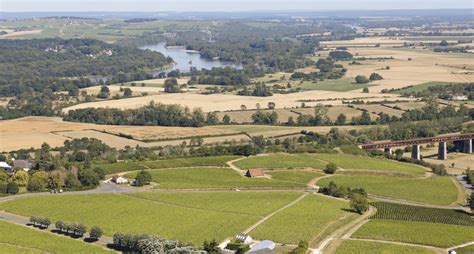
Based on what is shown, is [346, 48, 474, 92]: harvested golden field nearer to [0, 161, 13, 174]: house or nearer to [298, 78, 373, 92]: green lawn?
[298, 78, 373, 92]: green lawn

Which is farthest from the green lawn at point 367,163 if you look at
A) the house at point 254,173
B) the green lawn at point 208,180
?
the green lawn at point 208,180

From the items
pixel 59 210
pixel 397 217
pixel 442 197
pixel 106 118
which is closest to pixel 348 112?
pixel 106 118

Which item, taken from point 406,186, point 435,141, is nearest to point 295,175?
point 406,186

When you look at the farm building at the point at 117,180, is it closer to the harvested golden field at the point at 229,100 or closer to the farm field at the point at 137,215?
the farm field at the point at 137,215

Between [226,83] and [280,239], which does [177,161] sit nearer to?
[280,239]

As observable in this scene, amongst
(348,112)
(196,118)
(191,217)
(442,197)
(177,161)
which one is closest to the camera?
(191,217)
